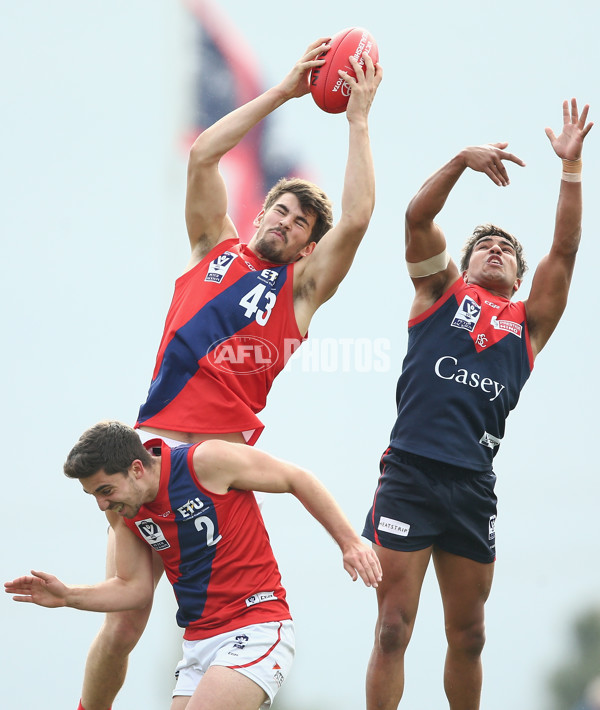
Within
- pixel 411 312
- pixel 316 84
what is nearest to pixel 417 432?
pixel 411 312

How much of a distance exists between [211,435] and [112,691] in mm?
1235

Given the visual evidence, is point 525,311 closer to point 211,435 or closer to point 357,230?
point 357,230

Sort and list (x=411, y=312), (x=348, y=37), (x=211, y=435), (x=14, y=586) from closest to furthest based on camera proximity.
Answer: (x=14, y=586), (x=211, y=435), (x=348, y=37), (x=411, y=312)

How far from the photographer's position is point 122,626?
4.02 meters

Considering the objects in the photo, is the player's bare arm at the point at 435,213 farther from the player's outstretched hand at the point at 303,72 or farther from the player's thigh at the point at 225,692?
the player's thigh at the point at 225,692

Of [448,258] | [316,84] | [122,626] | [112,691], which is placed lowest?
[112,691]

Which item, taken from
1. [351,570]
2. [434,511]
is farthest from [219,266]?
[351,570]

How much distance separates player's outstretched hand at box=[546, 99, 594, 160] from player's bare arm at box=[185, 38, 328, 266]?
132cm

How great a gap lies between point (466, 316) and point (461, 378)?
0.34 metres

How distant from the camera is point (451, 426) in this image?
171 inches

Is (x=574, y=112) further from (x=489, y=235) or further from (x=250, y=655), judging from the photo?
(x=250, y=655)

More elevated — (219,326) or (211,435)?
(219,326)

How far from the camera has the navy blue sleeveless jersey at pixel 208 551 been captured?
3572mm

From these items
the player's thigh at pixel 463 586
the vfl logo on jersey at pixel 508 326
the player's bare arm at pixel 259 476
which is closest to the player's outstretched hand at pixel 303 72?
the vfl logo on jersey at pixel 508 326
